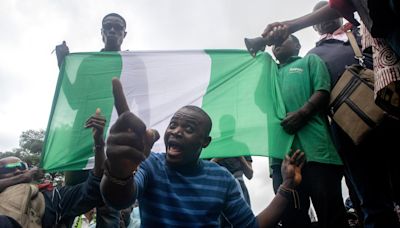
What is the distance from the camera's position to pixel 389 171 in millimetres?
2320

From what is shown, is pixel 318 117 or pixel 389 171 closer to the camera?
pixel 389 171

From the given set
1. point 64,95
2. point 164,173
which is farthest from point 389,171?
point 64,95

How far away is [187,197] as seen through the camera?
2.06 metres

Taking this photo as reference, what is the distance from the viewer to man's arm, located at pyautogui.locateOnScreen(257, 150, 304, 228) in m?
2.32

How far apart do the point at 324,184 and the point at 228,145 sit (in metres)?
1.13

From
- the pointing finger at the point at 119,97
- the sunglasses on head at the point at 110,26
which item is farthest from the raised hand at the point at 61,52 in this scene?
the pointing finger at the point at 119,97

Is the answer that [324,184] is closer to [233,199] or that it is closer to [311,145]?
[311,145]

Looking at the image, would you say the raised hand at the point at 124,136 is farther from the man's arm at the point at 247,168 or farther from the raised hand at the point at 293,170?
the man's arm at the point at 247,168

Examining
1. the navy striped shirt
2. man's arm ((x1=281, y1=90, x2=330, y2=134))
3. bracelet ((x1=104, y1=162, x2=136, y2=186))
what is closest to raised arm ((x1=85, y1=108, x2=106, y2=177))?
the navy striped shirt

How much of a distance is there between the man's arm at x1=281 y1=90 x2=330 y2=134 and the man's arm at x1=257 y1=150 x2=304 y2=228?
0.31 metres

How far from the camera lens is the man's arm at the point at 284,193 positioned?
2.32 meters

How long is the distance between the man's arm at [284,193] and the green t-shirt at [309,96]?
0.16 m

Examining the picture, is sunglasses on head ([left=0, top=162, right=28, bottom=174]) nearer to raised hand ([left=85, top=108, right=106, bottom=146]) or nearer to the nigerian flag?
the nigerian flag

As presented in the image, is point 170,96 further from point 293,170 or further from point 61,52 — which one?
point 293,170
